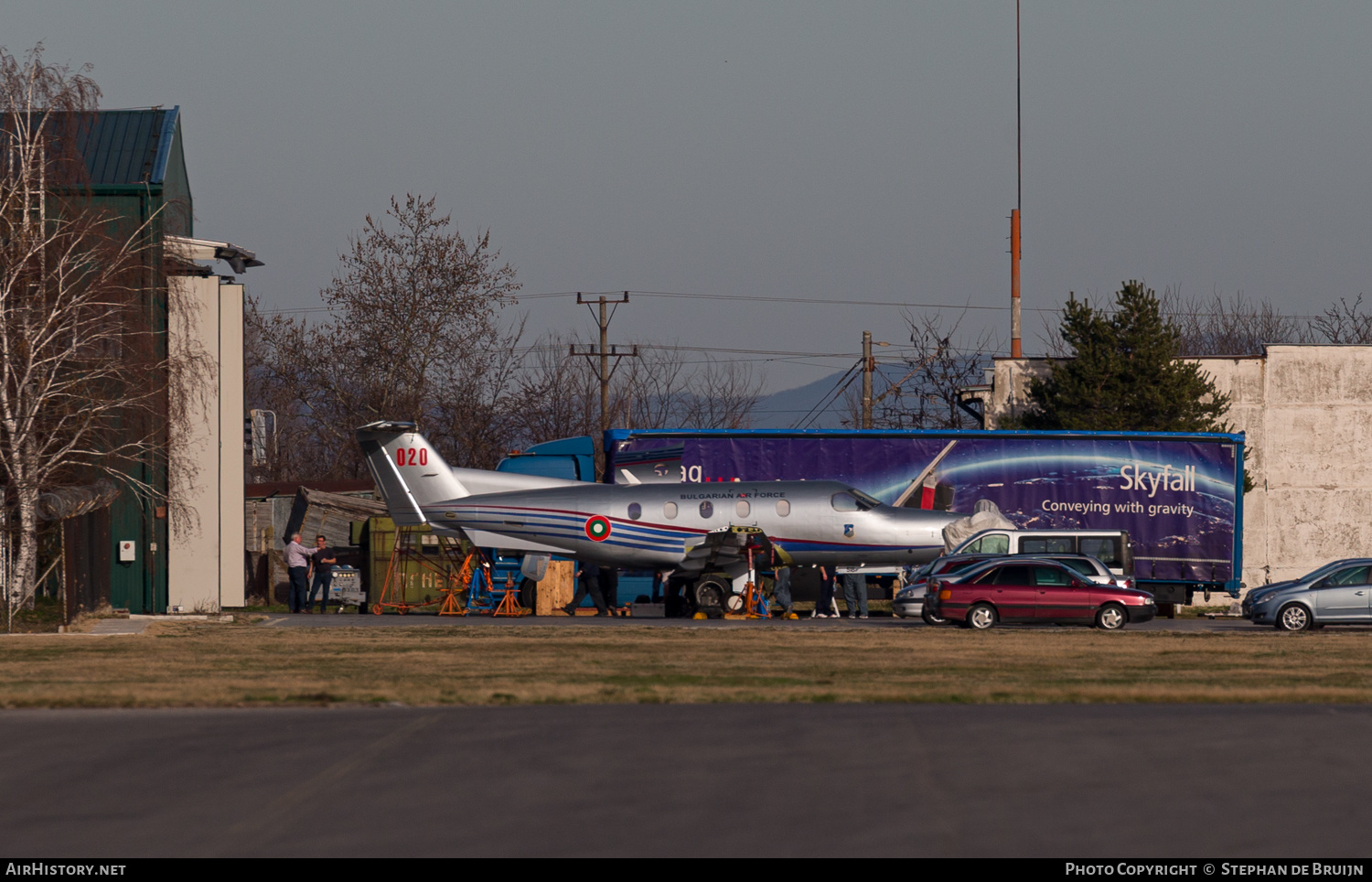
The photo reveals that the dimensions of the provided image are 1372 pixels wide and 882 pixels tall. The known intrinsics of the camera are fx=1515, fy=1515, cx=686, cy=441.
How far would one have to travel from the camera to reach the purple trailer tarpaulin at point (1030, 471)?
1442 inches

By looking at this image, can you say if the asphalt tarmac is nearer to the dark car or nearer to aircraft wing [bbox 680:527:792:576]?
the dark car

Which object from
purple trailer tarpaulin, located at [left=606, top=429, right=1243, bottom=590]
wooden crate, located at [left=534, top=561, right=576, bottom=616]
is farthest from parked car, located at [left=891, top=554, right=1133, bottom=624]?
wooden crate, located at [left=534, top=561, right=576, bottom=616]

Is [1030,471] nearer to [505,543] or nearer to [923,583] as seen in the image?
[923,583]

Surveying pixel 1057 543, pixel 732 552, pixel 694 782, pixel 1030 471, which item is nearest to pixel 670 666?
pixel 694 782

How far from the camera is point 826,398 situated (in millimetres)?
75125

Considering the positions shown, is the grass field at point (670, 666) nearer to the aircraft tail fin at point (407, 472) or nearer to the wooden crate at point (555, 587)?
→ the aircraft tail fin at point (407, 472)

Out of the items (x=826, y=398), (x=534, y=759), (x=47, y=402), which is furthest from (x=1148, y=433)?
(x=826, y=398)

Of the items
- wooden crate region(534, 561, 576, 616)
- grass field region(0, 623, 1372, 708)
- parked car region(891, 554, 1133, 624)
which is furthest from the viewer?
wooden crate region(534, 561, 576, 616)

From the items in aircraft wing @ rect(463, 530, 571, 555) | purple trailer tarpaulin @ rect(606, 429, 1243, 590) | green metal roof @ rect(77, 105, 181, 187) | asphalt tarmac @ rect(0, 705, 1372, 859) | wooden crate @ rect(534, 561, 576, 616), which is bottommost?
wooden crate @ rect(534, 561, 576, 616)

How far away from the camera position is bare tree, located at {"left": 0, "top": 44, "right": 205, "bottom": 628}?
31484 millimetres

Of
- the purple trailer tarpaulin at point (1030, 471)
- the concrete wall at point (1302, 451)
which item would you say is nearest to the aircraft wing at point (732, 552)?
the purple trailer tarpaulin at point (1030, 471)

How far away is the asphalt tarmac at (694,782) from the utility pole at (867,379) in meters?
43.5

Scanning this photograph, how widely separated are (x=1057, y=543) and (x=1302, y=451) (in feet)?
64.5

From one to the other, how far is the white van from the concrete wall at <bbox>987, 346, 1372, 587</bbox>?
15996 mm
